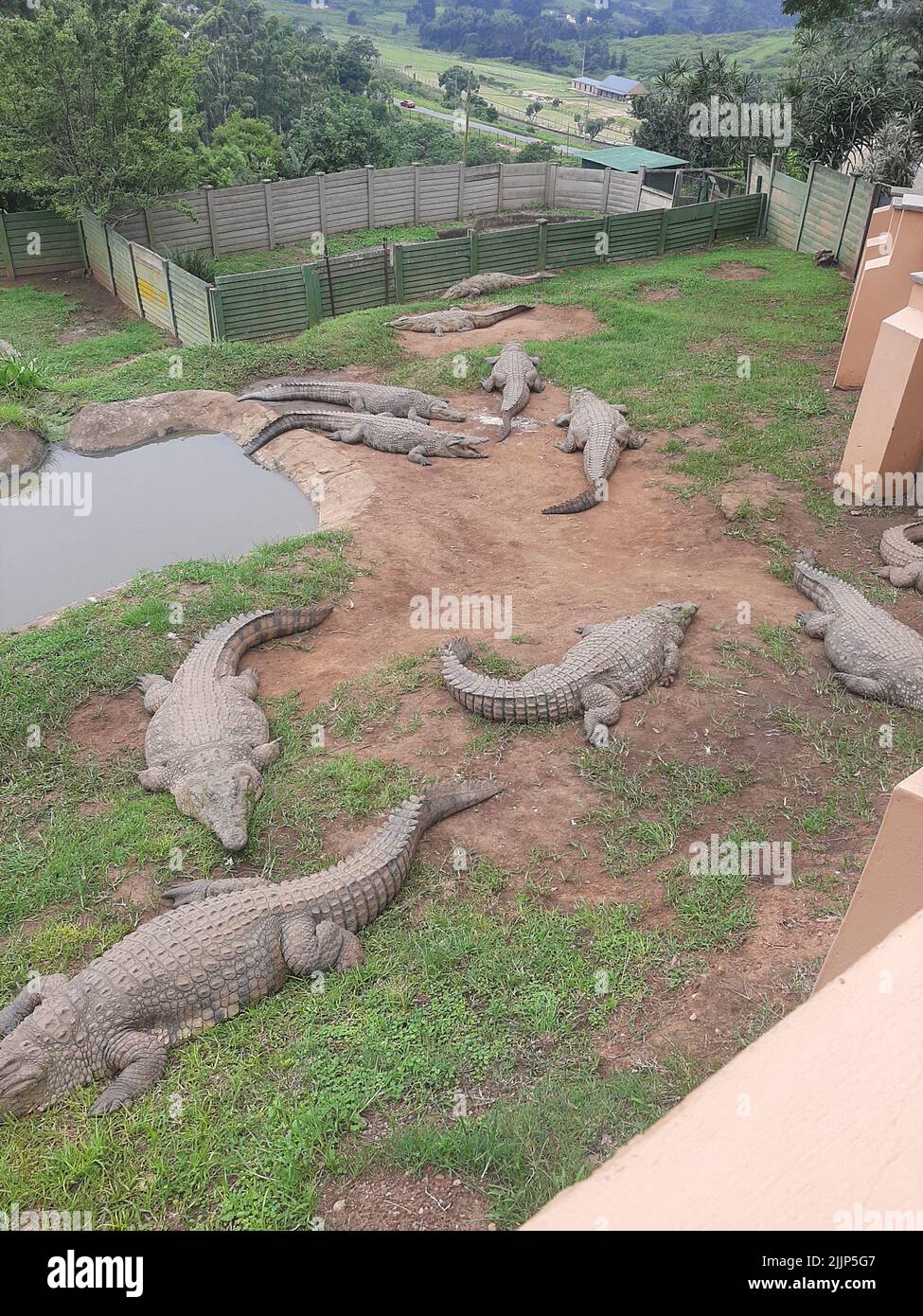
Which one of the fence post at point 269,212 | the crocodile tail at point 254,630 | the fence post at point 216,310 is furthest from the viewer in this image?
the fence post at point 269,212

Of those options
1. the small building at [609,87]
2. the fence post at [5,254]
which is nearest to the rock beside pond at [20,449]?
the fence post at [5,254]

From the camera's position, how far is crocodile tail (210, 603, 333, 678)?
7.34 m

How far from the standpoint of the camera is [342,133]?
28.4 meters

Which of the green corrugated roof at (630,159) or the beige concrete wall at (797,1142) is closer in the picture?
the beige concrete wall at (797,1142)

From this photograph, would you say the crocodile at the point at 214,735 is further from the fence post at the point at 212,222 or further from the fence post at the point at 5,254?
the fence post at the point at 212,222

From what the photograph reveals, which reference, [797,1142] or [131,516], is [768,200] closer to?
[131,516]

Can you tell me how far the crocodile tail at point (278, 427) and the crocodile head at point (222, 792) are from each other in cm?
664

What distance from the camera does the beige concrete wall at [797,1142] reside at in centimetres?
92

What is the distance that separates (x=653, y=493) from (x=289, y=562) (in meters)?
4.53

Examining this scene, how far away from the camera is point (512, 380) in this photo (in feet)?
43.5

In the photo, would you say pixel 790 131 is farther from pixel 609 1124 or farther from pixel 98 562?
pixel 609 1124

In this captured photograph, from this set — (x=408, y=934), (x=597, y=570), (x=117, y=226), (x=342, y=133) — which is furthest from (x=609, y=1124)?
(x=342, y=133)

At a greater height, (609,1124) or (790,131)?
(790,131)

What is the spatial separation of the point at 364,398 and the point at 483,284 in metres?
6.10
